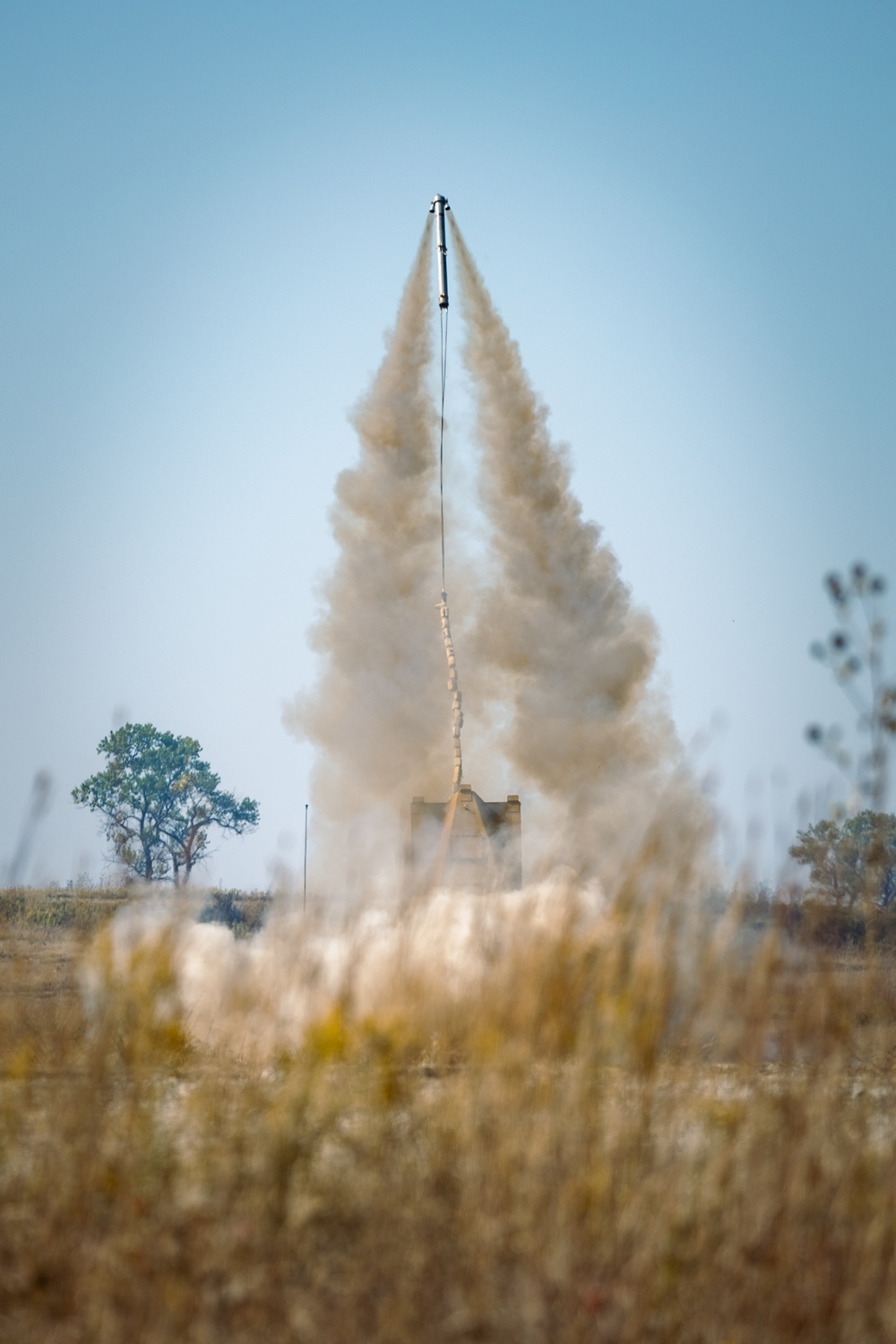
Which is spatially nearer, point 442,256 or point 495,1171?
point 495,1171

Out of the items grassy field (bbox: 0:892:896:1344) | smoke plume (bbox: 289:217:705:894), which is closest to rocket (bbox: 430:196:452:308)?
smoke plume (bbox: 289:217:705:894)

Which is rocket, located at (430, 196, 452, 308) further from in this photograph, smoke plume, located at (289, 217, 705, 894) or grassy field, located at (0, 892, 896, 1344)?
grassy field, located at (0, 892, 896, 1344)

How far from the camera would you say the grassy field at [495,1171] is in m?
4.80

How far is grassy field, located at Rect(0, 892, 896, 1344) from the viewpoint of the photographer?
189 inches

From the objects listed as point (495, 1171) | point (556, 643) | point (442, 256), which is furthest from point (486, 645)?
point (495, 1171)

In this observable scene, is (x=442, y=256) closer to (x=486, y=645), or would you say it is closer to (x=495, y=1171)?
(x=486, y=645)

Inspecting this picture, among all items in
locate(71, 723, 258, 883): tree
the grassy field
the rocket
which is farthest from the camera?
locate(71, 723, 258, 883): tree

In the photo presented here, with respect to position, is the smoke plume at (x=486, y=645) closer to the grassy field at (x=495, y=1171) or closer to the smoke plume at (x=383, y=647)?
the smoke plume at (x=383, y=647)

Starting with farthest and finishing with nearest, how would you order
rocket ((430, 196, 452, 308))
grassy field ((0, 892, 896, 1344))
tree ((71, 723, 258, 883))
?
tree ((71, 723, 258, 883))
rocket ((430, 196, 452, 308))
grassy field ((0, 892, 896, 1344))

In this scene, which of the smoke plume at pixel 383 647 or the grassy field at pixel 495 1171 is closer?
the grassy field at pixel 495 1171

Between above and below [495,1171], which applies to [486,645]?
above

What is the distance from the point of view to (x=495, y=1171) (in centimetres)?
515

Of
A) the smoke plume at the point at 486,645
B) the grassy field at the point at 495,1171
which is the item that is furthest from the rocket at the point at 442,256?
the grassy field at the point at 495,1171

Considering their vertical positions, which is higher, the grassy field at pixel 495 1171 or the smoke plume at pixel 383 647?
the smoke plume at pixel 383 647
